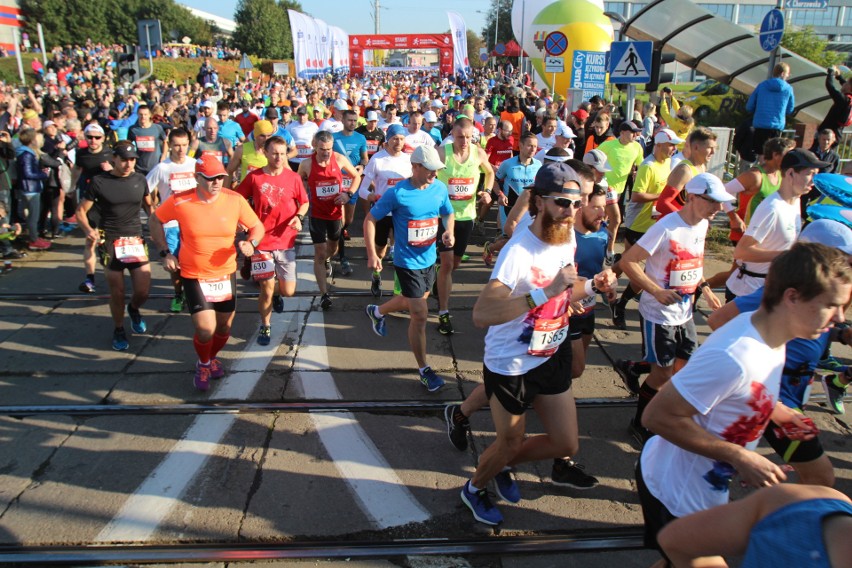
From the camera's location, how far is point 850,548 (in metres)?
1.33

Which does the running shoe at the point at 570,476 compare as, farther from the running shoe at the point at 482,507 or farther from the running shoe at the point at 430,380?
the running shoe at the point at 430,380

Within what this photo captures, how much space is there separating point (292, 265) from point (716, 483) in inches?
187

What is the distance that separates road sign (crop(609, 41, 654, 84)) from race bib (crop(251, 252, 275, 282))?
8005 millimetres

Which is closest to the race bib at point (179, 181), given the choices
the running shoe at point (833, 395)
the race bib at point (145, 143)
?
the race bib at point (145, 143)

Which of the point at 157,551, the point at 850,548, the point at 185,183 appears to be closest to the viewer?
the point at 850,548

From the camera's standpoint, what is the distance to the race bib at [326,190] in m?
7.02

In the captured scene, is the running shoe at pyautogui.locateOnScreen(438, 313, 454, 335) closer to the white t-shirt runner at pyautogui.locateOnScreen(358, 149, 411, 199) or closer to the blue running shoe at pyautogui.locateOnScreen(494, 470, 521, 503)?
the white t-shirt runner at pyautogui.locateOnScreen(358, 149, 411, 199)

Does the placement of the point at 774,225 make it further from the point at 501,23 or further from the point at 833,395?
the point at 501,23

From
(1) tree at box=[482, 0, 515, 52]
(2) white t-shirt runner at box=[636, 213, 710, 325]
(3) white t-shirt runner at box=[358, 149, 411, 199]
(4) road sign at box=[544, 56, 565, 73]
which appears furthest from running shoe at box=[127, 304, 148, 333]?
(1) tree at box=[482, 0, 515, 52]

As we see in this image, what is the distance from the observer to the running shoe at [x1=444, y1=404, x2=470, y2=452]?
419 centimetres

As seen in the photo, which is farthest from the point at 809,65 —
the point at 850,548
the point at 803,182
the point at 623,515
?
the point at 850,548

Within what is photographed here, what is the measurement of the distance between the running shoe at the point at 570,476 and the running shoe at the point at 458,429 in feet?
2.17

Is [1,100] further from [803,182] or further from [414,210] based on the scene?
[803,182]

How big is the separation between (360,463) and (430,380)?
44.3 inches
